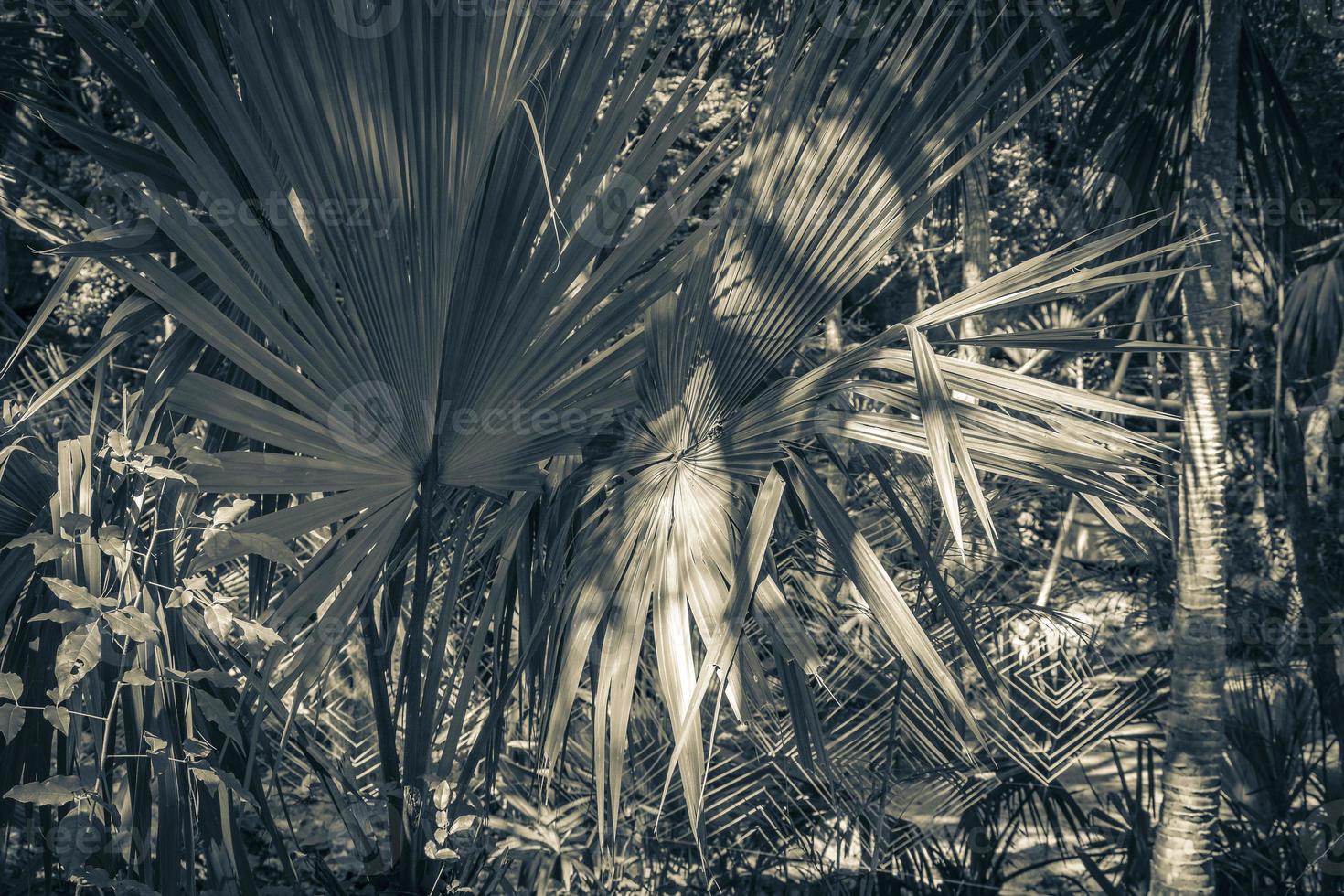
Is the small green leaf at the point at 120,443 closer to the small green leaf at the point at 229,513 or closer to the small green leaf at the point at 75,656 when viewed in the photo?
the small green leaf at the point at 229,513

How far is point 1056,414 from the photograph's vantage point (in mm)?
1562

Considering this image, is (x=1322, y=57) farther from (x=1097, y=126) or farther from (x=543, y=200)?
(x=543, y=200)

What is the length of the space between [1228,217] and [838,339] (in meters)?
3.83

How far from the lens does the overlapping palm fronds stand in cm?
162

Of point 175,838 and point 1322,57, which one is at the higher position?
point 1322,57

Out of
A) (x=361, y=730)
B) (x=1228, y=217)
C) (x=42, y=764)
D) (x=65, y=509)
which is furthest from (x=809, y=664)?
(x=361, y=730)

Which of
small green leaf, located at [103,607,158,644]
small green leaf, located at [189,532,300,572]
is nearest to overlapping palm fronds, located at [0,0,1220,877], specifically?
small green leaf, located at [189,532,300,572]

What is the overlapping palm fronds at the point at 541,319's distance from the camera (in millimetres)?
1623

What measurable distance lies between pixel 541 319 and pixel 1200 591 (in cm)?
208

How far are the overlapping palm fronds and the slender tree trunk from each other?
130cm

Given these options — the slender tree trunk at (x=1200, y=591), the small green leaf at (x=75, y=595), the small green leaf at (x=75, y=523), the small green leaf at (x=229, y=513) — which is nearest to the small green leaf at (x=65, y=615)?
the small green leaf at (x=75, y=595)

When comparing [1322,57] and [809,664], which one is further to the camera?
[1322,57]

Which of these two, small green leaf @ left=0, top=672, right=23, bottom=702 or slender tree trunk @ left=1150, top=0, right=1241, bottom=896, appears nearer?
small green leaf @ left=0, top=672, right=23, bottom=702

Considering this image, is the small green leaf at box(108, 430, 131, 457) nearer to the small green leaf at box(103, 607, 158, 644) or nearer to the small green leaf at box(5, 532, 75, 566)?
the small green leaf at box(5, 532, 75, 566)
